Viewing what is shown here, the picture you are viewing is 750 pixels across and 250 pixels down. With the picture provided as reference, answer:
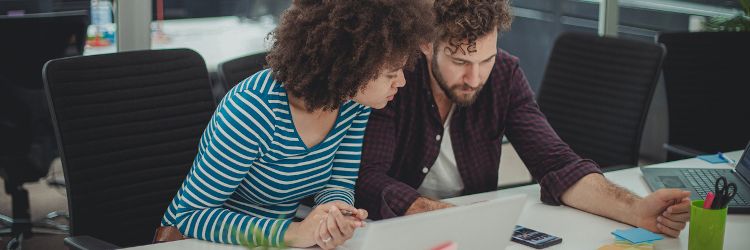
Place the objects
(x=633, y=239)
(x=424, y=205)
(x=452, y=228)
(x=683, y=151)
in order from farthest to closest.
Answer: (x=683, y=151) < (x=424, y=205) < (x=633, y=239) < (x=452, y=228)

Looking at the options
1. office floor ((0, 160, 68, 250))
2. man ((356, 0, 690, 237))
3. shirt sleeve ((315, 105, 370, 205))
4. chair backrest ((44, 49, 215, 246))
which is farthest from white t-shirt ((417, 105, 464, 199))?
office floor ((0, 160, 68, 250))

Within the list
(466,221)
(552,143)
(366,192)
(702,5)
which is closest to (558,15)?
(702,5)

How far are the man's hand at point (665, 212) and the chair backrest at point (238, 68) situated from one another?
1.06 metres

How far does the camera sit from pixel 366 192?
7.13 ft

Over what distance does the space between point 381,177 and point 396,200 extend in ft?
0.34

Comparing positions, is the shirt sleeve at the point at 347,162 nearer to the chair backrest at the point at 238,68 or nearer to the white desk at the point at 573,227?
the white desk at the point at 573,227

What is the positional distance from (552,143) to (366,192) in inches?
20.2

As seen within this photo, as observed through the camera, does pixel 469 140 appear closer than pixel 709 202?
No

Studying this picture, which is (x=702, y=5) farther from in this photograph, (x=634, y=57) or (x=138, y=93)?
(x=138, y=93)

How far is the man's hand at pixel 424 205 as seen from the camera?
2.04 metres

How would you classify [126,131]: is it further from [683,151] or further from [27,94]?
[683,151]

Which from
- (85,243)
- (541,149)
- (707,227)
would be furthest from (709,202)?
(85,243)

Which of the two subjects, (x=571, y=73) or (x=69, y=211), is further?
(x=571, y=73)

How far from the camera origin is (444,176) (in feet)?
7.82
